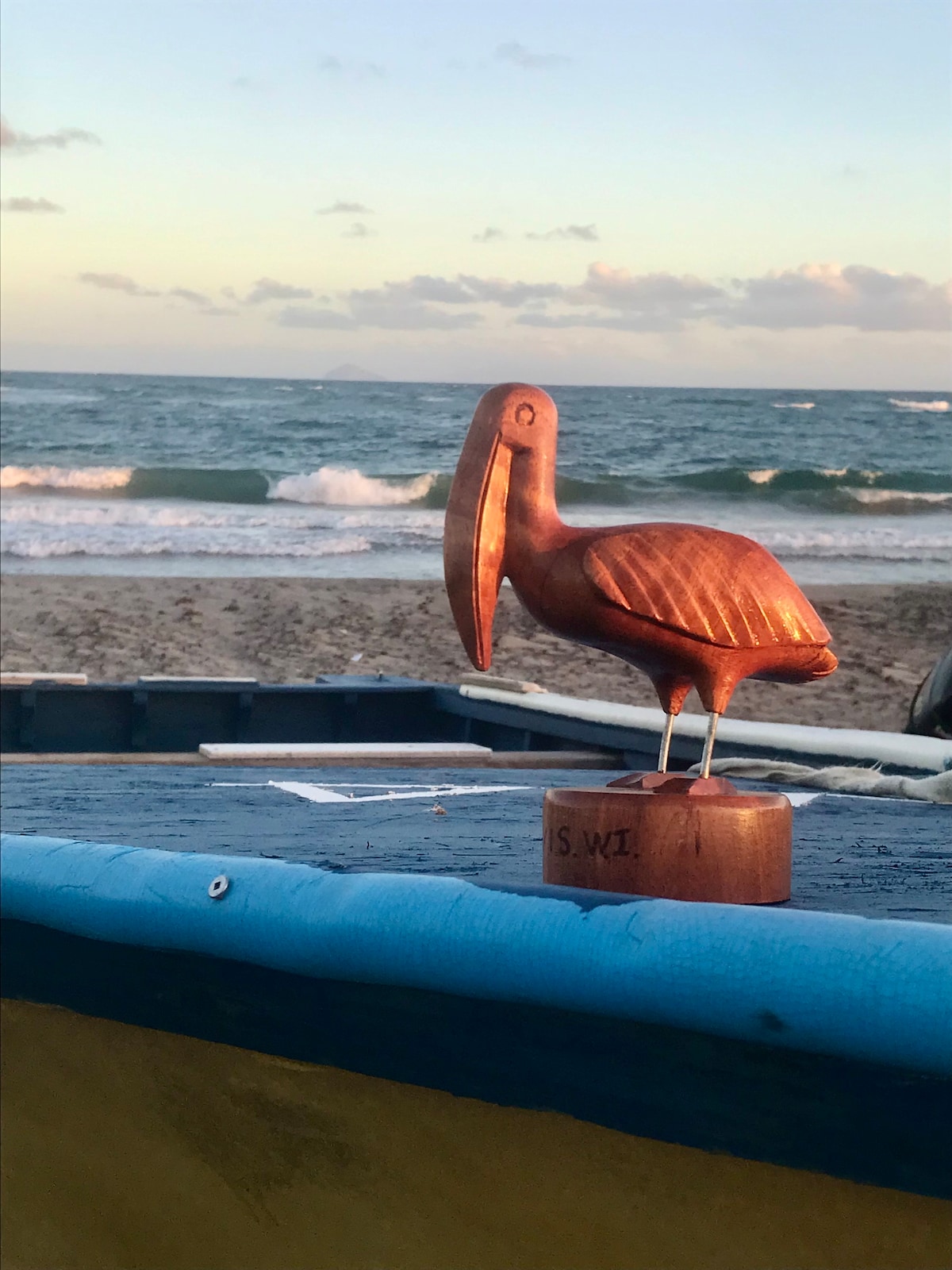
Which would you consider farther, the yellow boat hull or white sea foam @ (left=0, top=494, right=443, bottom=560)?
white sea foam @ (left=0, top=494, right=443, bottom=560)

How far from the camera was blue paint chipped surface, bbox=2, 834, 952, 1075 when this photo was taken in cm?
131

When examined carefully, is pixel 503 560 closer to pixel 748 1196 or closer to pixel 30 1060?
pixel 748 1196

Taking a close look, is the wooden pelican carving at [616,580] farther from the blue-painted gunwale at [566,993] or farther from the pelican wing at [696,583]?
the blue-painted gunwale at [566,993]

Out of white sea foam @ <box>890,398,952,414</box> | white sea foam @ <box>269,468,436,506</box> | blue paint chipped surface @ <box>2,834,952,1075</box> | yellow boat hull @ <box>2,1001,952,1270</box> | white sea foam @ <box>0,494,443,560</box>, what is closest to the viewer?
blue paint chipped surface @ <box>2,834,952,1075</box>

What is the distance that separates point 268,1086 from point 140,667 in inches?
454

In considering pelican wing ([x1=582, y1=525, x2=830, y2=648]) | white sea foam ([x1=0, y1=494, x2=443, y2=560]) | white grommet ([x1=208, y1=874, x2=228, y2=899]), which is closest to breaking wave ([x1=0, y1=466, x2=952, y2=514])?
white sea foam ([x1=0, y1=494, x2=443, y2=560])

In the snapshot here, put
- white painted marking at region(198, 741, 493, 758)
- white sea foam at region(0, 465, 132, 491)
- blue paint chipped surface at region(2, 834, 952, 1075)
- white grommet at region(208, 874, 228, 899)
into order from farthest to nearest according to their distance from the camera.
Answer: white sea foam at region(0, 465, 132, 491) → white painted marking at region(198, 741, 493, 758) → white grommet at region(208, 874, 228, 899) → blue paint chipped surface at region(2, 834, 952, 1075)

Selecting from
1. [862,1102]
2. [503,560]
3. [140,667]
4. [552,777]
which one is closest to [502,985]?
[862,1102]

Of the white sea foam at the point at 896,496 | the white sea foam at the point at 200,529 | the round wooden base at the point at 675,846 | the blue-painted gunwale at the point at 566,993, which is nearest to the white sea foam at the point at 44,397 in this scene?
the white sea foam at the point at 200,529

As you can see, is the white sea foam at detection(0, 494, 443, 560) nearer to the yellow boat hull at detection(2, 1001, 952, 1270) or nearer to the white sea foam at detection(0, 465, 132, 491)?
the white sea foam at detection(0, 465, 132, 491)

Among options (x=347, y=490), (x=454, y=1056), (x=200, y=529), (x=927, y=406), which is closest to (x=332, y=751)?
(x=454, y=1056)

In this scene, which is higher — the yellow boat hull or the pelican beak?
the pelican beak

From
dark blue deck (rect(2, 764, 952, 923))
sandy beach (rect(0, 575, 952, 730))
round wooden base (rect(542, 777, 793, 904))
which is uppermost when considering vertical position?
round wooden base (rect(542, 777, 793, 904))

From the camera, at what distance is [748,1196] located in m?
1.46
